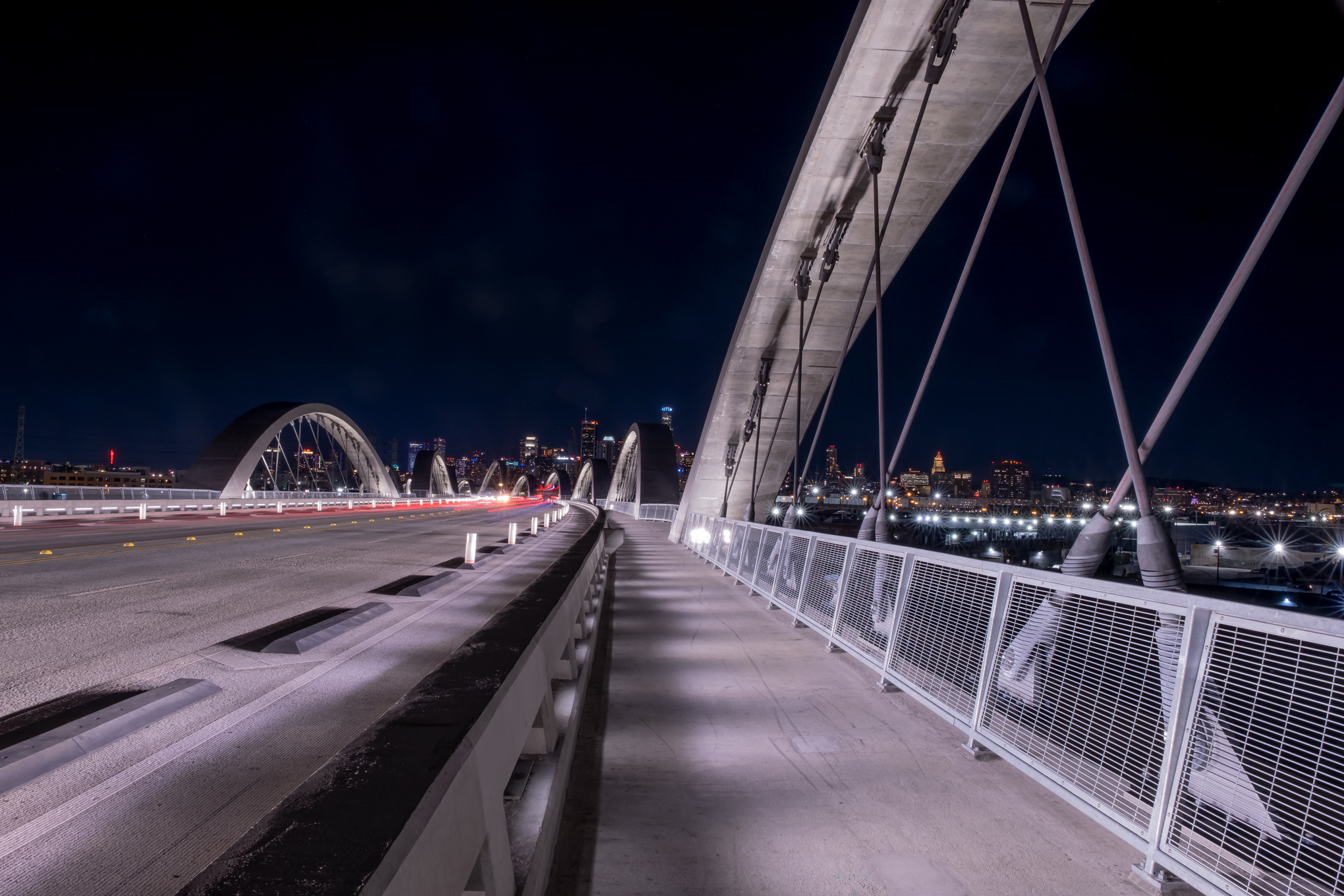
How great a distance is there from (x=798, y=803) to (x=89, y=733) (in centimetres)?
423

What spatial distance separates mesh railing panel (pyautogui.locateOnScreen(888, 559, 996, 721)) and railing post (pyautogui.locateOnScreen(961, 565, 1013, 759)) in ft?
0.40

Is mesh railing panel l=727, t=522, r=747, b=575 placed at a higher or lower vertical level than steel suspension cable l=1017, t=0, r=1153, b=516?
lower

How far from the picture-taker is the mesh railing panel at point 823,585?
372 inches

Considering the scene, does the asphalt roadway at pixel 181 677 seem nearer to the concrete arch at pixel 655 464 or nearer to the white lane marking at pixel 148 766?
the white lane marking at pixel 148 766

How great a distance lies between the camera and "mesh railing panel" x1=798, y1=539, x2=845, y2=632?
9.45 m

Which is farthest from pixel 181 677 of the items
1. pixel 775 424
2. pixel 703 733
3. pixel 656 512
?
pixel 656 512

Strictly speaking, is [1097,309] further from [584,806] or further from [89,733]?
[89,733]

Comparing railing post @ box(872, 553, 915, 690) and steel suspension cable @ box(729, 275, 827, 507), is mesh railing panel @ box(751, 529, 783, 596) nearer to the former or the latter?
railing post @ box(872, 553, 915, 690)

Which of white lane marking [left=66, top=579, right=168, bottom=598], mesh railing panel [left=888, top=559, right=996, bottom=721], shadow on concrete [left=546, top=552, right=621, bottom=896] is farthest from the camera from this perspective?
white lane marking [left=66, top=579, right=168, bottom=598]

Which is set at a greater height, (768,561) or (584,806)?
(768,561)

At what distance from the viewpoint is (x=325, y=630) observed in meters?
8.47

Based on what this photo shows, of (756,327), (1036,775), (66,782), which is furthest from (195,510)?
(1036,775)

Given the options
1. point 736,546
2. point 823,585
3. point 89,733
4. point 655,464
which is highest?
point 655,464

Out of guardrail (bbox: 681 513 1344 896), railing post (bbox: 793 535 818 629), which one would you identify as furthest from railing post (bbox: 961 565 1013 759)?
railing post (bbox: 793 535 818 629)
